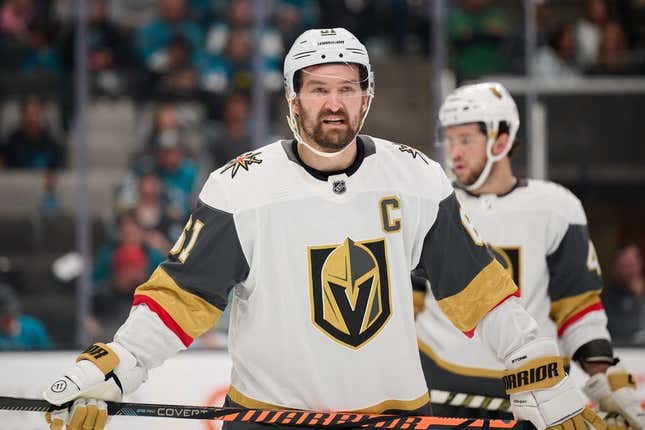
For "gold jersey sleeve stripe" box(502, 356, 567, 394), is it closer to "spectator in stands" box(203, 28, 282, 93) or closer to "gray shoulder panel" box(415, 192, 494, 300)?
"gray shoulder panel" box(415, 192, 494, 300)

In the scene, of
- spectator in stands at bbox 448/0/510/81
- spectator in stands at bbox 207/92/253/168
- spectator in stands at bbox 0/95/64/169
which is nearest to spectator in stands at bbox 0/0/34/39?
spectator in stands at bbox 0/95/64/169

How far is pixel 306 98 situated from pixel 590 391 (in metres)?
1.14

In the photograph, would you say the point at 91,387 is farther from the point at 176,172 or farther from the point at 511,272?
the point at 176,172

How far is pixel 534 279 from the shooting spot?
297cm

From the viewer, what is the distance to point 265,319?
7.41 ft

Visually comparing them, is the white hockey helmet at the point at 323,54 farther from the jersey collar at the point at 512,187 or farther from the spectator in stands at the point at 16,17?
the spectator in stands at the point at 16,17

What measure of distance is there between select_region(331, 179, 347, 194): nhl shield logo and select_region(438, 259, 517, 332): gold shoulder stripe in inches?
12.4

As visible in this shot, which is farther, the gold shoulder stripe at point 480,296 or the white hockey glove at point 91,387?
the gold shoulder stripe at point 480,296

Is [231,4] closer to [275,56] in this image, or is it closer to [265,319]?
[275,56]

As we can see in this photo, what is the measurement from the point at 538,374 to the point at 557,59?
333cm

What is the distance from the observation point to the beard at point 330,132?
2252mm

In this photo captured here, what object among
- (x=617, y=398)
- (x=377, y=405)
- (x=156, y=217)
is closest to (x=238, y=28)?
(x=156, y=217)

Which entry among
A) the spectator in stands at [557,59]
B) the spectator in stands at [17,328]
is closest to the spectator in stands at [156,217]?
the spectator in stands at [17,328]

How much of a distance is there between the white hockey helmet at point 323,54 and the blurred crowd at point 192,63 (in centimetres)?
274
